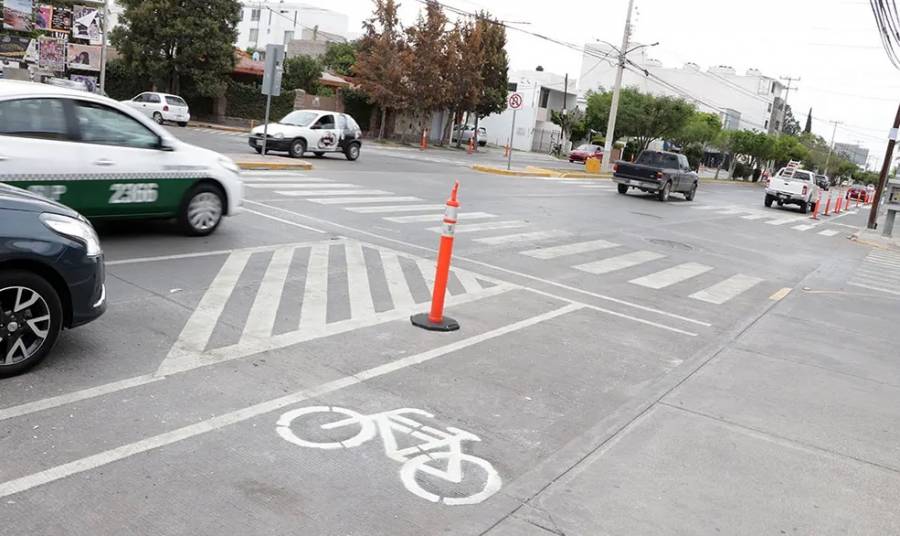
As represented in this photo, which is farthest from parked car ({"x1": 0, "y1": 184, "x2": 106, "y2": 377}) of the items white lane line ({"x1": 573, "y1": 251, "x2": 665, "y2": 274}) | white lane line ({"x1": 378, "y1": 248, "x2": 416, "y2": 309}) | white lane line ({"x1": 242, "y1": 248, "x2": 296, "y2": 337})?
white lane line ({"x1": 573, "y1": 251, "x2": 665, "y2": 274})

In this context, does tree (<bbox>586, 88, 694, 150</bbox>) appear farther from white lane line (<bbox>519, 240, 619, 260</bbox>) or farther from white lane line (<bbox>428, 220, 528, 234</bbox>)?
white lane line (<bbox>519, 240, 619, 260</bbox>)

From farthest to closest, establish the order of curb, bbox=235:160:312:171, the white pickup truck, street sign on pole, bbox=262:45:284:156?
1. the white pickup truck
2. street sign on pole, bbox=262:45:284:156
3. curb, bbox=235:160:312:171

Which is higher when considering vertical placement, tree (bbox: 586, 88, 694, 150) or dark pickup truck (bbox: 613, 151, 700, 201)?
tree (bbox: 586, 88, 694, 150)

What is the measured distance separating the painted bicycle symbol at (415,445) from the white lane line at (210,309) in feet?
4.88

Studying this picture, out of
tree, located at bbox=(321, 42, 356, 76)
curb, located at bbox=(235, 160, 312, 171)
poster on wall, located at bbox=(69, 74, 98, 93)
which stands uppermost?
tree, located at bbox=(321, 42, 356, 76)

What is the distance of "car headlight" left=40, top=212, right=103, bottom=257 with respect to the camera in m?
5.02

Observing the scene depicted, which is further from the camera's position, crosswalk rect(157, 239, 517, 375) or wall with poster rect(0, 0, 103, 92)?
wall with poster rect(0, 0, 103, 92)

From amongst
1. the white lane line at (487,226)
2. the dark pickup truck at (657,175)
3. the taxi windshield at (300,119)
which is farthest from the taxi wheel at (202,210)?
the dark pickup truck at (657,175)

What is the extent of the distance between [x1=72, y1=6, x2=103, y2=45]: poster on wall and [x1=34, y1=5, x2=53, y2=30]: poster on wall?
3.81 ft

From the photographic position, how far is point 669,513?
13.5 ft

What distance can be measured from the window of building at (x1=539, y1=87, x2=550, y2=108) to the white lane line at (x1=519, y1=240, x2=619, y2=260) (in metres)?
68.7

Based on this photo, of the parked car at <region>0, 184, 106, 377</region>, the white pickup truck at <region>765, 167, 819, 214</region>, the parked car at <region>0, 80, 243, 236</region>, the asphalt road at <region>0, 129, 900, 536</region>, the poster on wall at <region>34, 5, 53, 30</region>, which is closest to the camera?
the asphalt road at <region>0, 129, 900, 536</region>

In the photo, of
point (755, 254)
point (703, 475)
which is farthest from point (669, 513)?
point (755, 254)

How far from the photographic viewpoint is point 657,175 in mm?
27625
